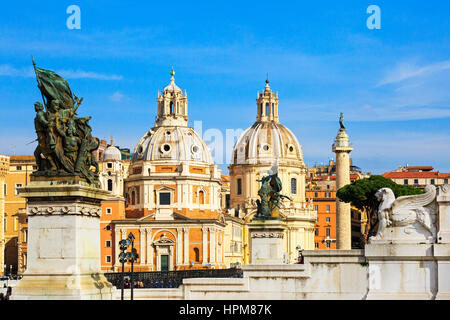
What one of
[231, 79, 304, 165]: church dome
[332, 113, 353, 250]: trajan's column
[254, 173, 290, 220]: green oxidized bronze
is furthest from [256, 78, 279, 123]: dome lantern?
[254, 173, 290, 220]: green oxidized bronze

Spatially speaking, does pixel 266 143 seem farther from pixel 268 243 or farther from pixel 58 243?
pixel 58 243

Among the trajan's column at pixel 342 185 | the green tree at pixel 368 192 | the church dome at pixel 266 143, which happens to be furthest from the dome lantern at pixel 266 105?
the green tree at pixel 368 192

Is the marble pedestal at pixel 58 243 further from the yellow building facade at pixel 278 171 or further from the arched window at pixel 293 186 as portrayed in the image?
the arched window at pixel 293 186

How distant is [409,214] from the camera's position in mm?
20922

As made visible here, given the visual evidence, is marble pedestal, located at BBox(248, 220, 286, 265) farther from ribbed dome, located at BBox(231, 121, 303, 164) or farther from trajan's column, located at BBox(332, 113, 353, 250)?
ribbed dome, located at BBox(231, 121, 303, 164)

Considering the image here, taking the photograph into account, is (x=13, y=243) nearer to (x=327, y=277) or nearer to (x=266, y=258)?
(x=266, y=258)

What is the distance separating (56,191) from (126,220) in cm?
9500

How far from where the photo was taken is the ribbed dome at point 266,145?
13938cm

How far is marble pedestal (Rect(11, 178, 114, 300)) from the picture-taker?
19.7 m

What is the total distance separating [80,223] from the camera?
20.0 metres

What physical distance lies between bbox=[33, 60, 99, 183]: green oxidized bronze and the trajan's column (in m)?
84.4

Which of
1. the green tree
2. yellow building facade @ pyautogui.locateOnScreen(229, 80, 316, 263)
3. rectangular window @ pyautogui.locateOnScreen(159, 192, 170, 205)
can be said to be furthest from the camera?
yellow building facade @ pyautogui.locateOnScreen(229, 80, 316, 263)

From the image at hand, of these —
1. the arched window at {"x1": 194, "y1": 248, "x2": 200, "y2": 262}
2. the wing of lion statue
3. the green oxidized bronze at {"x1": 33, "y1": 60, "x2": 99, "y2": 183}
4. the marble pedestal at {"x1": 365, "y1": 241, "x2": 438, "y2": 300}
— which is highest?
the green oxidized bronze at {"x1": 33, "y1": 60, "x2": 99, "y2": 183}
